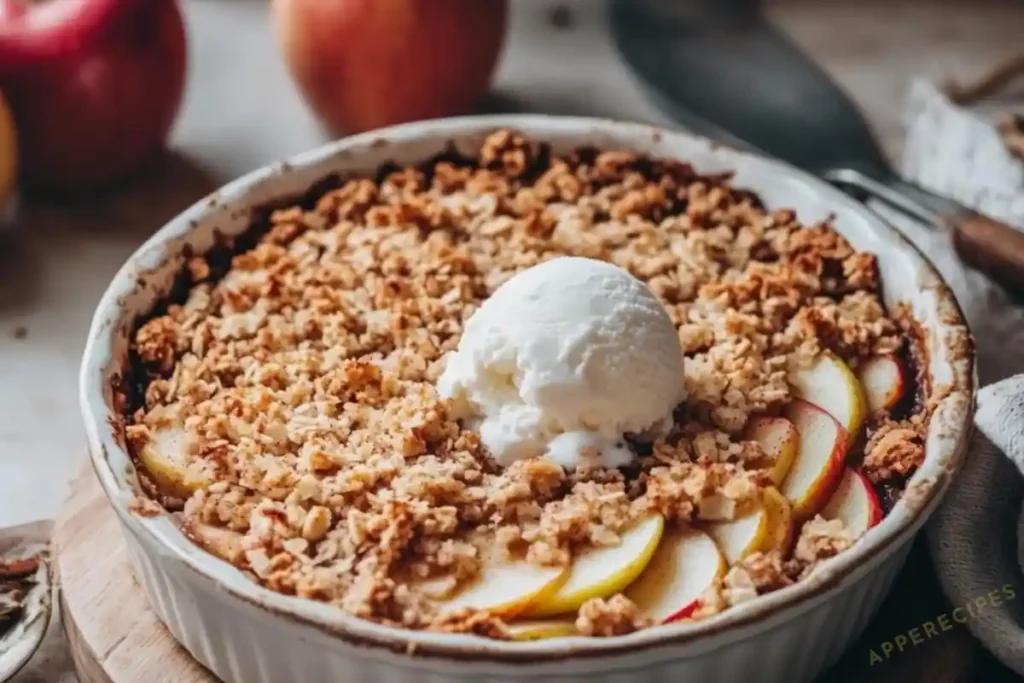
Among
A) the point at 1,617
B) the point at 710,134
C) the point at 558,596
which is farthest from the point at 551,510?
the point at 710,134

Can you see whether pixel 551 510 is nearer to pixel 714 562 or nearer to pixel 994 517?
pixel 714 562

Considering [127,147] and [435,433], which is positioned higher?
[435,433]

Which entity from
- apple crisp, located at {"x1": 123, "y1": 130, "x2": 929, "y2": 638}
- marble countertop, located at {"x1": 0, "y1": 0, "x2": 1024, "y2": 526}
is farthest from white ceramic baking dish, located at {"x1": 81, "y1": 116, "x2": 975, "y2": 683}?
marble countertop, located at {"x1": 0, "y1": 0, "x2": 1024, "y2": 526}

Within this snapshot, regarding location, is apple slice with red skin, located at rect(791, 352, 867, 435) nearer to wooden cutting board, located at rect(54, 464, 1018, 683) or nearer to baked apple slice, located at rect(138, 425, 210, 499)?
wooden cutting board, located at rect(54, 464, 1018, 683)

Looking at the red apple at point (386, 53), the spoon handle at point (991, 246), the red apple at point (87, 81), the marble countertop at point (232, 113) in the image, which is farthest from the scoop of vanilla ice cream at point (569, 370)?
the red apple at point (87, 81)

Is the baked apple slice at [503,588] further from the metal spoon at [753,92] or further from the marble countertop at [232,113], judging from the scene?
the metal spoon at [753,92]

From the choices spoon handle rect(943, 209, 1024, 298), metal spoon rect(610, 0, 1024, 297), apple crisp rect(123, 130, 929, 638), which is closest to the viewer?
apple crisp rect(123, 130, 929, 638)

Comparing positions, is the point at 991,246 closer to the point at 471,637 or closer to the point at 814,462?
the point at 814,462
